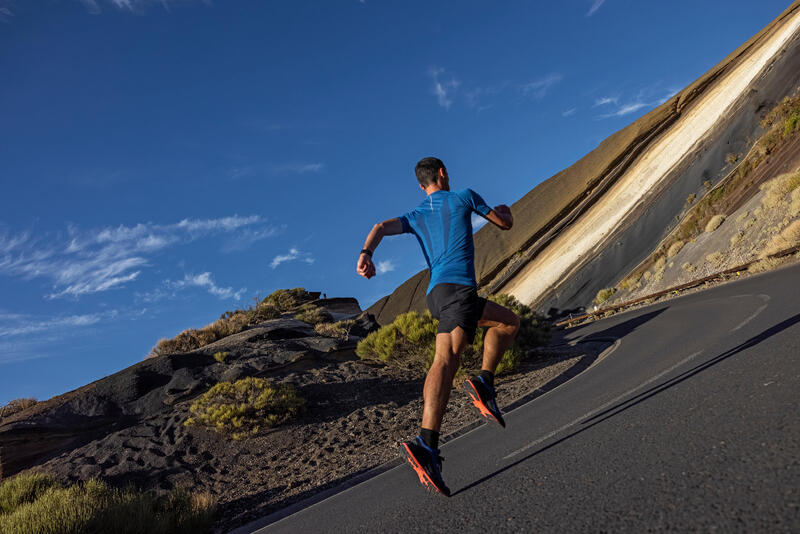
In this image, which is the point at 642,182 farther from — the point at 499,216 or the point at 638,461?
the point at 638,461

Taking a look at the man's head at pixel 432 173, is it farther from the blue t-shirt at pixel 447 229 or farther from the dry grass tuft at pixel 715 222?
the dry grass tuft at pixel 715 222

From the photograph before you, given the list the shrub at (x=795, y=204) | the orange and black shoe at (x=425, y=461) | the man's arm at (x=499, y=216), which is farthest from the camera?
the shrub at (x=795, y=204)

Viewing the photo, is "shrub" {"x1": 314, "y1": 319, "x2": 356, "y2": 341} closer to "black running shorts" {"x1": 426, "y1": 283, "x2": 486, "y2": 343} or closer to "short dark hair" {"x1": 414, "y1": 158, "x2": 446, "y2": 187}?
"short dark hair" {"x1": 414, "y1": 158, "x2": 446, "y2": 187}

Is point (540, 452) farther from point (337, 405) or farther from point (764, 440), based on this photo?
point (337, 405)

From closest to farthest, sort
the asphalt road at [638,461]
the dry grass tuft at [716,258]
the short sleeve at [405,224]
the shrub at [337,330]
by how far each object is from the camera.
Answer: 1. the asphalt road at [638,461]
2. the short sleeve at [405,224]
3. the dry grass tuft at [716,258]
4. the shrub at [337,330]

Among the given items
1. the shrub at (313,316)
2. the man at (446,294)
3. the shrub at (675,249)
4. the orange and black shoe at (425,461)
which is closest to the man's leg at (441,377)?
the man at (446,294)

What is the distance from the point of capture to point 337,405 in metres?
10.1

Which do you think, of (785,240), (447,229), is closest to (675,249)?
(785,240)

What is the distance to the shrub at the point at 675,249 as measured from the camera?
21375 millimetres

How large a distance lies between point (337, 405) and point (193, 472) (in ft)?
9.83

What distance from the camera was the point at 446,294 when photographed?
3.55 m

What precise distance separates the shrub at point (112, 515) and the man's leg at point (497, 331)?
11.6ft

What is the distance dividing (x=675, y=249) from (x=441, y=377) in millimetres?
Answer: 21718

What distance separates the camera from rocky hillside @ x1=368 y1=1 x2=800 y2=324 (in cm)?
2305
